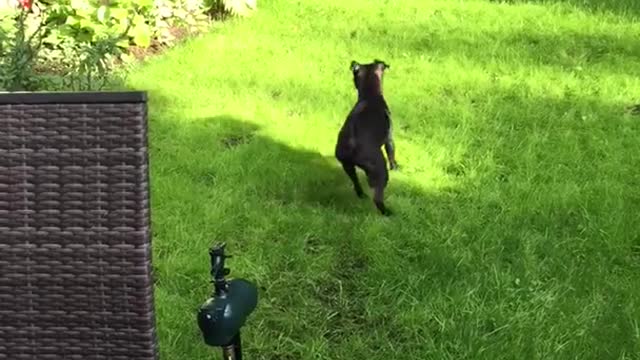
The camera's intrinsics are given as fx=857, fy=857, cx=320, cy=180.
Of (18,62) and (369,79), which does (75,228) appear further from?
(18,62)

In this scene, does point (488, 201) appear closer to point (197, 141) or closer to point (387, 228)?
point (387, 228)

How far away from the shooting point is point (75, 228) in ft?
6.15

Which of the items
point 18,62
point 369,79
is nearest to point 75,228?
point 369,79

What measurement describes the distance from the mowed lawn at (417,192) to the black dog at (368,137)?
20 cm

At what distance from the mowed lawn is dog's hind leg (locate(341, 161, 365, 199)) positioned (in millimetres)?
66

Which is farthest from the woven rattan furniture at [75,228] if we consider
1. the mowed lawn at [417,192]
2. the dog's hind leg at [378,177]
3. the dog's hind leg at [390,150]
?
the dog's hind leg at [390,150]

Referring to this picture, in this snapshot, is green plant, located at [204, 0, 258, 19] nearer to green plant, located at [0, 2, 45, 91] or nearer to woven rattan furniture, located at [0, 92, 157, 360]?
green plant, located at [0, 2, 45, 91]

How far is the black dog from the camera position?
4246 mm

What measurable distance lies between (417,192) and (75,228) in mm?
2983

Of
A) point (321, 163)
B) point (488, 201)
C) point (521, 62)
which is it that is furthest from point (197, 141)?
point (521, 62)

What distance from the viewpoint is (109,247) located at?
187 centimetres

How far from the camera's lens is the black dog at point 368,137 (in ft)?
13.9

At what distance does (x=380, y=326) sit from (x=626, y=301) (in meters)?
1.02

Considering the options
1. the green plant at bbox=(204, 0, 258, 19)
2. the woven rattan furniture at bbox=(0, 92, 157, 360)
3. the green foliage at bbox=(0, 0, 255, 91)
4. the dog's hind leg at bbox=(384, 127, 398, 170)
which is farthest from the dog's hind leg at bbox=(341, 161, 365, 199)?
the green plant at bbox=(204, 0, 258, 19)
